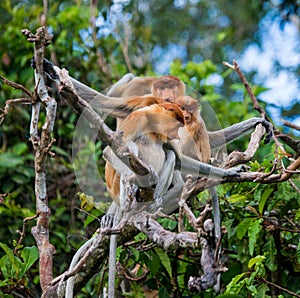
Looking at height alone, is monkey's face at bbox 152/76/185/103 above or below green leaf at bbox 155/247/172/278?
above

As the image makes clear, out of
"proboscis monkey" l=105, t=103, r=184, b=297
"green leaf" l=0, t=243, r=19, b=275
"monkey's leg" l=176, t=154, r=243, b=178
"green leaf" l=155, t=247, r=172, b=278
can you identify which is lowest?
"green leaf" l=0, t=243, r=19, b=275

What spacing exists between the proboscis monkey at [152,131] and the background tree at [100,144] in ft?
1.31

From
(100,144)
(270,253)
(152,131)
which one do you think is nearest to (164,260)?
(270,253)

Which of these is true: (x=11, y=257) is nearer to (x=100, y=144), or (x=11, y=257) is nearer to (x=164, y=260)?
(x=164, y=260)

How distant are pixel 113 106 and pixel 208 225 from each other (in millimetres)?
2210

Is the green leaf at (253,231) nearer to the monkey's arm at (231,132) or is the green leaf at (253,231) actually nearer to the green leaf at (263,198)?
the green leaf at (263,198)

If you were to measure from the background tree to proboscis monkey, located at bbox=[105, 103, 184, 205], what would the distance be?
40cm

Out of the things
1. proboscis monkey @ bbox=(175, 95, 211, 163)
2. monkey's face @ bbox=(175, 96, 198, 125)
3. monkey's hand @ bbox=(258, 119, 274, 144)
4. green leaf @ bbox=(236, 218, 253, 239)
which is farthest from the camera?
monkey's face @ bbox=(175, 96, 198, 125)

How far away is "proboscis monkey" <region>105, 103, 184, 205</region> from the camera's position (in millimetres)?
3693

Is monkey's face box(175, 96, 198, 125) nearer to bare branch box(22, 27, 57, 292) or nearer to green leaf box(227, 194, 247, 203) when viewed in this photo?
green leaf box(227, 194, 247, 203)

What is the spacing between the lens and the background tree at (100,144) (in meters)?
3.79

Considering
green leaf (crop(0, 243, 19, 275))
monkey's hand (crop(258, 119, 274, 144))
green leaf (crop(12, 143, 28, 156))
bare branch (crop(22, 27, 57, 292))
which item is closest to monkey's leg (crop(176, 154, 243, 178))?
monkey's hand (crop(258, 119, 274, 144))

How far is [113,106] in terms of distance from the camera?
4.15 m

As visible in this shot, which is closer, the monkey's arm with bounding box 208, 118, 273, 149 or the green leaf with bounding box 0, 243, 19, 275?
the green leaf with bounding box 0, 243, 19, 275
